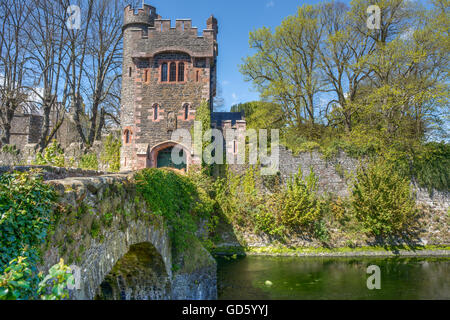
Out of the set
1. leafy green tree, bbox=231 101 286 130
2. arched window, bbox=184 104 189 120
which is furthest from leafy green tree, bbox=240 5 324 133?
arched window, bbox=184 104 189 120

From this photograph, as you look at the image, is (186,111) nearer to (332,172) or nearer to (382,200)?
(332,172)

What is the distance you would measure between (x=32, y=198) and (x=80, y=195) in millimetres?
818

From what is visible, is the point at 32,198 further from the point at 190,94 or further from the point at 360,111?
the point at 360,111

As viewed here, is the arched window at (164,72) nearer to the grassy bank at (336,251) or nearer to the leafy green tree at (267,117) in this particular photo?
the leafy green tree at (267,117)

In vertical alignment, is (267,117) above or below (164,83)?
below

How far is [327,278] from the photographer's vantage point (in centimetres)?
1256

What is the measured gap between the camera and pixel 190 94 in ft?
62.5

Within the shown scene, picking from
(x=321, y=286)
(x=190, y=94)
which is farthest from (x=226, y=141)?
(x=321, y=286)

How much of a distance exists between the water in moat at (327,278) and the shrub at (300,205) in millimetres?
1974

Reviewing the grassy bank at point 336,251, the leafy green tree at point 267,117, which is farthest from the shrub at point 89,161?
the leafy green tree at point 267,117

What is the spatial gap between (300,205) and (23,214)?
15.8 metres

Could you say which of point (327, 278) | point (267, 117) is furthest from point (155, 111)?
point (327, 278)

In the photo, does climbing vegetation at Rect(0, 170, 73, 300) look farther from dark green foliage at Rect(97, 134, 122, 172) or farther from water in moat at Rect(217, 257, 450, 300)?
dark green foliage at Rect(97, 134, 122, 172)

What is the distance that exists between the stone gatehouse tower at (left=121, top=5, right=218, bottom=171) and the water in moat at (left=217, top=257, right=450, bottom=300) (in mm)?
7712
